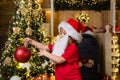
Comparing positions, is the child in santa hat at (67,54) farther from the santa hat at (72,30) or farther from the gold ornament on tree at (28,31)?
the gold ornament on tree at (28,31)

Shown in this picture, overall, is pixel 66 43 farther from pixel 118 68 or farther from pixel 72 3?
pixel 72 3

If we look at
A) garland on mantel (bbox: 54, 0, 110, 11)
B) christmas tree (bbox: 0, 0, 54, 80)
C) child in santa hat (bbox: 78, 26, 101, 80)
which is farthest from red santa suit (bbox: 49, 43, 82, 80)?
garland on mantel (bbox: 54, 0, 110, 11)

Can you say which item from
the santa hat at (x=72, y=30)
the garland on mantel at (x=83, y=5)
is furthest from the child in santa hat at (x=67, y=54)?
the garland on mantel at (x=83, y=5)

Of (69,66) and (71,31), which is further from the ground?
(71,31)

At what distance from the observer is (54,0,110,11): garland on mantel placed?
7.68m

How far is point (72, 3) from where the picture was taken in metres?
7.76

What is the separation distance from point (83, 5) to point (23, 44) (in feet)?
9.90

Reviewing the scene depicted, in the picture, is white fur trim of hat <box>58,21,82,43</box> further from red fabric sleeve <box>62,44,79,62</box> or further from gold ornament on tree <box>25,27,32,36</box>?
gold ornament on tree <box>25,27,32,36</box>

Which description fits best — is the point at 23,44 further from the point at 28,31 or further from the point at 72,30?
the point at 72,30

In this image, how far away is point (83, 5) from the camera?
791 cm

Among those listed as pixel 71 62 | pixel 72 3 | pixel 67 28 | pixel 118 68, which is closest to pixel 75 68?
pixel 71 62

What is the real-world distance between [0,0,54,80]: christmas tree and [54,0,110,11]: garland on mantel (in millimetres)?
2244

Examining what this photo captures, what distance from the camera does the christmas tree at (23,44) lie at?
16.8 ft

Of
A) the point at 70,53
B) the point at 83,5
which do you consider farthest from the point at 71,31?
the point at 83,5
